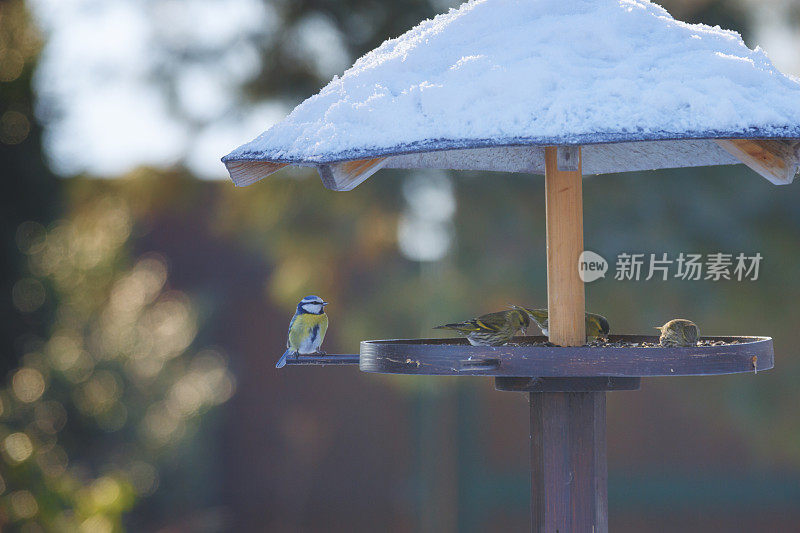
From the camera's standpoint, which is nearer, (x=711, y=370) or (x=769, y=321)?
(x=711, y=370)

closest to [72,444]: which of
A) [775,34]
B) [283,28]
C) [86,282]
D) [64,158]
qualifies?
[86,282]

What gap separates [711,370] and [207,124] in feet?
17.1

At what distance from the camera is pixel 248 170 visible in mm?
2852

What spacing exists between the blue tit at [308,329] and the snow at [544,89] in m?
1.43

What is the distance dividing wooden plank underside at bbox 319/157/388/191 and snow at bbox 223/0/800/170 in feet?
0.48

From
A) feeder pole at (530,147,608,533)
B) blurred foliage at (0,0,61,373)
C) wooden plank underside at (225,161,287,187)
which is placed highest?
blurred foliage at (0,0,61,373)

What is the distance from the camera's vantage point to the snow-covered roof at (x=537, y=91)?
7.29ft

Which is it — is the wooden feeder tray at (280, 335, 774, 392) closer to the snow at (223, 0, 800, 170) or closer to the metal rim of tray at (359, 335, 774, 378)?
the metal rim of tray at (359, 335, 774, 378)

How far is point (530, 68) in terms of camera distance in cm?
237

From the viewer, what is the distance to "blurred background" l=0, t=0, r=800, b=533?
6.20 metres

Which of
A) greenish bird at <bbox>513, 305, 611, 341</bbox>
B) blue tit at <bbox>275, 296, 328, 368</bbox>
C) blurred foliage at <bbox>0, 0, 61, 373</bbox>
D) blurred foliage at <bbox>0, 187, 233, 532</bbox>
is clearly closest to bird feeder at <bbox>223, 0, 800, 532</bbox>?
greenish bird at <bbox>513, 305, 611, 341</bbox>

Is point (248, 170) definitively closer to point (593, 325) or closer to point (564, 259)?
point (564, 259)

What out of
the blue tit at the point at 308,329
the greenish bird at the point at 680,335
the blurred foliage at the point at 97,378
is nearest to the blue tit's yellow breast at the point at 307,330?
the blue tit at the point at 308,329

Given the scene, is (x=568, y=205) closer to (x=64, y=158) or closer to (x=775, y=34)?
(x=775, y=34)
